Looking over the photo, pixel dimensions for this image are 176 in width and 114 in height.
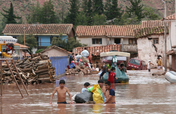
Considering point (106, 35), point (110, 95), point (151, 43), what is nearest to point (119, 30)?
point (106, 35)

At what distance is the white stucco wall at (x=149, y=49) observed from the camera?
51000mm

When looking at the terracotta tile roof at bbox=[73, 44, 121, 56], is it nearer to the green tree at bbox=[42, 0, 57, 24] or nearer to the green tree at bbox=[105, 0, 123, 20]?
the green tree at bbox=[105, 0, 123, 20]

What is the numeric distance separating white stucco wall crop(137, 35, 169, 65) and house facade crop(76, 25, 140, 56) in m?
5.97

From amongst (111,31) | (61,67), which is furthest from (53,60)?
(111,31)

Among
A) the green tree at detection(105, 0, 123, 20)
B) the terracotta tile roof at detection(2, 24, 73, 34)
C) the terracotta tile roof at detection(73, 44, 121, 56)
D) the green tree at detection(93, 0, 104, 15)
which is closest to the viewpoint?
the terracotta tile roof at detection(73, 44, 121, 56)

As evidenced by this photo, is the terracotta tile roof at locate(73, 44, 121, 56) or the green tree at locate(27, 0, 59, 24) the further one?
the green tree at locate(27, 0, 59, 24)

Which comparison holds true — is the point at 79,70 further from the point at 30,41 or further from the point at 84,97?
the point at 30,41

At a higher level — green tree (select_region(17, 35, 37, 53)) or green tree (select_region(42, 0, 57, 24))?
green tree (select_region(42, 0, 57, 24))

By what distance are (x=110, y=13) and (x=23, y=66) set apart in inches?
2269

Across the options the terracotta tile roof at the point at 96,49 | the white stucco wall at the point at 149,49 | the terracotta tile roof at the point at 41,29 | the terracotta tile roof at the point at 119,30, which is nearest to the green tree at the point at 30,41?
the terracotta tile roof at the point at 41,29

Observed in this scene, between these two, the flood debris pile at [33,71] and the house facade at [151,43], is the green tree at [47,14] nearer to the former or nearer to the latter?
the house facade at [151,43]

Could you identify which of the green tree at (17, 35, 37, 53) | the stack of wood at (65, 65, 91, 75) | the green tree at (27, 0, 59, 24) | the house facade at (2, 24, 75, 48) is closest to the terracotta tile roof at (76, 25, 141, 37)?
the house facade at (2, 24, 75, 48)

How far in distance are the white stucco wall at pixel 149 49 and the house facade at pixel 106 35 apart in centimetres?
597

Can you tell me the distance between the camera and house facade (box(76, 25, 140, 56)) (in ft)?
198
